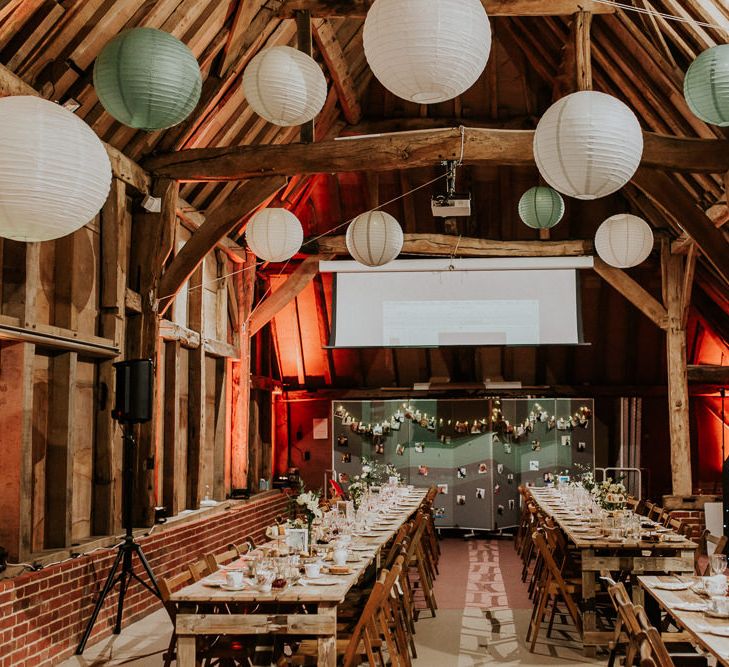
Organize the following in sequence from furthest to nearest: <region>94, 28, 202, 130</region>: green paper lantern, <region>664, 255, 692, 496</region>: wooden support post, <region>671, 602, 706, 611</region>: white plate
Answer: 1. <region>664, 255, 692, 496</region>: wooden support post
2. <region>94, 28, 202, 130</region>: green paper lantern
3. <region>671, 602, 706, 611</region>: white plate

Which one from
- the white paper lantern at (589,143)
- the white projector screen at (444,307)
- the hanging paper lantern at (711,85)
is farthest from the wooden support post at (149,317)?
the hanging paper lantern at (711,85)

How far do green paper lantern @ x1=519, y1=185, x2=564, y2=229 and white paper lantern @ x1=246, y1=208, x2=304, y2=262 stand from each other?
8.88 feet

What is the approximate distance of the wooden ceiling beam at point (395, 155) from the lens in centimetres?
725

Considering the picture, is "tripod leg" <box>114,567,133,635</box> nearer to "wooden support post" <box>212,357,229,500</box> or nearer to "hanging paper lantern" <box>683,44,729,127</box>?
"wooden support post" <box>212,357,229,500</box>

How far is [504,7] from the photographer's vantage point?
293 inches

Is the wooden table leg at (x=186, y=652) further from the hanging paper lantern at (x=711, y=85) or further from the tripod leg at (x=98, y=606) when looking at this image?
the hanging paper lantern at (x=711, y=85)

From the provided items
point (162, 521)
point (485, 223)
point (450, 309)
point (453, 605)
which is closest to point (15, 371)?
point (162, 521)

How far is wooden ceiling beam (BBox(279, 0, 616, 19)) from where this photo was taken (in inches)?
290

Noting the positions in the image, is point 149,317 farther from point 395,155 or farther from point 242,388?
point 242,388

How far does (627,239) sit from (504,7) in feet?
7.48

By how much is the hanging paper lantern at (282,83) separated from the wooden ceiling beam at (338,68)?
3.18 metres

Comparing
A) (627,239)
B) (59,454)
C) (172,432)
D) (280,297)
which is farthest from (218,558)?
(280,297)

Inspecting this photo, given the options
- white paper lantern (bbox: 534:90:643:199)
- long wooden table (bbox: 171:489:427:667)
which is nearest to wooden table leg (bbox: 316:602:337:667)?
long wooden table (bbox: 171:489:427:667)

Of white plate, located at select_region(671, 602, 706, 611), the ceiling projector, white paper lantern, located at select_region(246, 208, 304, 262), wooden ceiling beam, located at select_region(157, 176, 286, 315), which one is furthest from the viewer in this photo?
the ceiling projector
